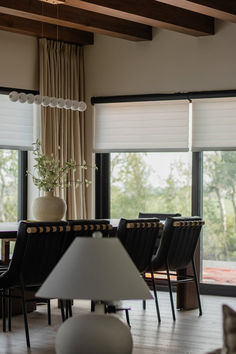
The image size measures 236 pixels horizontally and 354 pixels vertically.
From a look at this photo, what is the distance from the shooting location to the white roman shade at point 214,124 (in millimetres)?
→ 7387

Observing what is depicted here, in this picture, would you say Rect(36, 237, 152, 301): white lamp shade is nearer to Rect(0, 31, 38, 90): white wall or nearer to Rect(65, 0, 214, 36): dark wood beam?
Rect(65, 0, 214, 36): dark wood beam

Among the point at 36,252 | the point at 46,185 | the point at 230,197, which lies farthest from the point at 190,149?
the point at 36,252

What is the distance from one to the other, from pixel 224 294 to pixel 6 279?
3056mm

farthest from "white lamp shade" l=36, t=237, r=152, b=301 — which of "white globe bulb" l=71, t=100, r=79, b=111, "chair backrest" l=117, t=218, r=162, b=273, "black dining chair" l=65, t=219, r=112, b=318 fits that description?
"white globe bulb" l=71, t=100, r=79, b=111

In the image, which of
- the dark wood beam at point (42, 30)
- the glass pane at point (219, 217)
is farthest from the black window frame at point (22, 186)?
the glass pane at point (219, 217)

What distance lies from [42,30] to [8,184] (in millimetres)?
1692

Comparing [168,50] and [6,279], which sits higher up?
[168,50]

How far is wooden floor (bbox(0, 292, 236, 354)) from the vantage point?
5109 mm

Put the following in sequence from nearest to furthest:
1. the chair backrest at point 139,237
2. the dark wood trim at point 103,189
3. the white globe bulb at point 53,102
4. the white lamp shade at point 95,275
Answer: the white lamp shade at point 95,275, the chair backrest at point 139,237, the white globe bulb at point 53,102, the dark wood trim at point 103,189

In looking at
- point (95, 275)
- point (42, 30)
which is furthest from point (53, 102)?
point (95, 275)

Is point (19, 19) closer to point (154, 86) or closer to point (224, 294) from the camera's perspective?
point (154, 86)

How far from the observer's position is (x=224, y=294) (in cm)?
750

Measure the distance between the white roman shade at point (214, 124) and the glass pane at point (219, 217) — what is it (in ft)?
0.57

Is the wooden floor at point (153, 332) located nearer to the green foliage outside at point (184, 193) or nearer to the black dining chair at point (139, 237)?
the black dining chair at point (139, 237)
